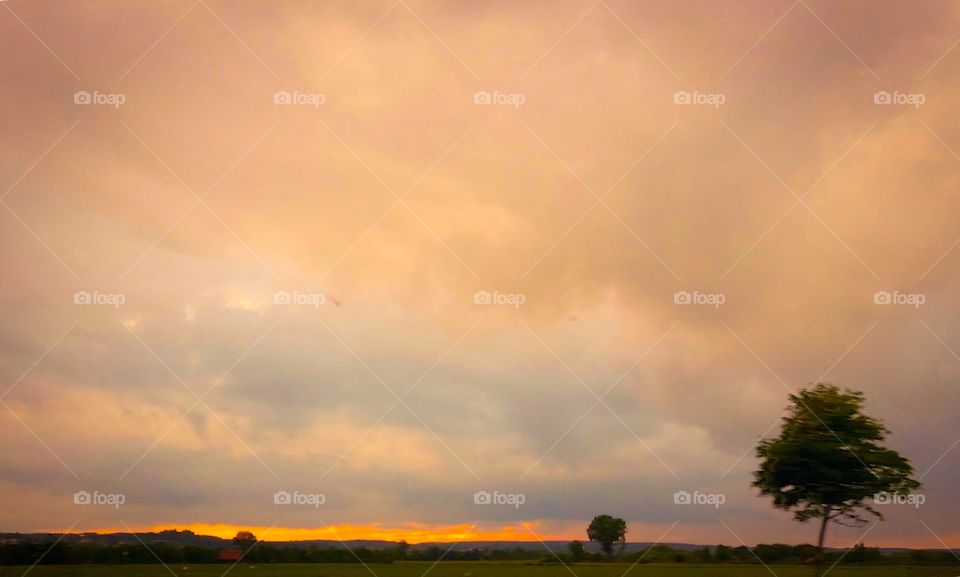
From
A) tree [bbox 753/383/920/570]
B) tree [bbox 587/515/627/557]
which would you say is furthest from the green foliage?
tree [bbox 587/515/627/557]

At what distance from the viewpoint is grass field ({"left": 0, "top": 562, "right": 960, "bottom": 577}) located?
88.6ft

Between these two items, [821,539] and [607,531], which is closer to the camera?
[821,539]

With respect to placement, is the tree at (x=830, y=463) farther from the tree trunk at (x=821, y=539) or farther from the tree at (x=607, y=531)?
the tree at (x=607, y=531)

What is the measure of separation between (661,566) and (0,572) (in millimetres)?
31046

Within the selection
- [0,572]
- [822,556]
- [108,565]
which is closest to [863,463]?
[822,556]

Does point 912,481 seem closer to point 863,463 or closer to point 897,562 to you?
point 863,463

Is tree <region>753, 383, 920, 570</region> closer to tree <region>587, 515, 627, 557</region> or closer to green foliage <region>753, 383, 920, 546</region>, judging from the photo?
green foliage <region>753, 383, 920, 546</region>

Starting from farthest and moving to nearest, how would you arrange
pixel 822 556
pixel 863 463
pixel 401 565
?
pixel 401 565
pixel 822 556
pixel 863 463

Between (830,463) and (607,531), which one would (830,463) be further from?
(607,531)

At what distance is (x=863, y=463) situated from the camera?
22.8 m

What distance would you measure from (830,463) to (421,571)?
16507 mm

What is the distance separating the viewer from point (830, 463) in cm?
2283

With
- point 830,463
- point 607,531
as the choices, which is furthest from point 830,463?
point 607,531

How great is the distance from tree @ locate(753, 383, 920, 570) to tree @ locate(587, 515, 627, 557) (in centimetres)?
890
